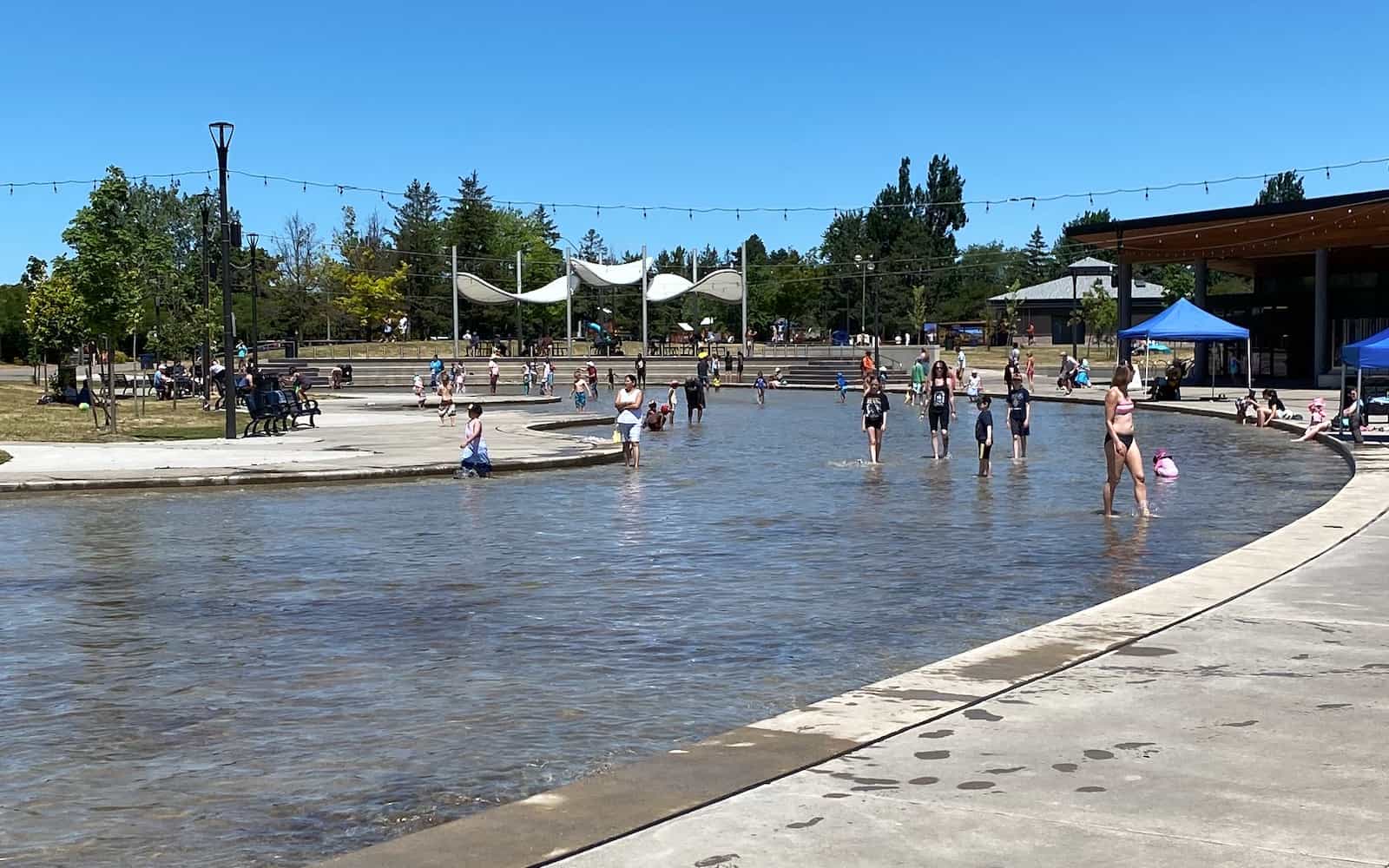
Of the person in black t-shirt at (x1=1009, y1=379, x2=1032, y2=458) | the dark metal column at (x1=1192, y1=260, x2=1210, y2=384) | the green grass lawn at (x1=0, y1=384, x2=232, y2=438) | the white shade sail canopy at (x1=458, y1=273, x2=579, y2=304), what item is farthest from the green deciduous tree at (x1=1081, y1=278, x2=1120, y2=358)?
the person in black t-shirt at (x1=1009, y1=379, x2=1032, y2=458)

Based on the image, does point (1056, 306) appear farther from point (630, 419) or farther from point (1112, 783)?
point (1112, 783)

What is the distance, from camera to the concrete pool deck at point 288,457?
2136cm

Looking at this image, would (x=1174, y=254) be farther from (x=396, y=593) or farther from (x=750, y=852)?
(x=750, y=852)

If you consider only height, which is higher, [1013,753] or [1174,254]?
[1174,254]

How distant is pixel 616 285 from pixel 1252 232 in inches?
1926

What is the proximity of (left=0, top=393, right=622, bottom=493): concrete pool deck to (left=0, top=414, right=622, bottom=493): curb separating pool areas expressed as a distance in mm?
13

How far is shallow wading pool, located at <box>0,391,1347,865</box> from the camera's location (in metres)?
6.41

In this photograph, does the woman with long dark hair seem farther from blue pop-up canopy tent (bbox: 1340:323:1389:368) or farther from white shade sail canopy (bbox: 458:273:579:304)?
white shade sail canopy (bbox: 458:273:579:304)

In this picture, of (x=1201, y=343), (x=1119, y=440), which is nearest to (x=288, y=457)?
(x=1119, y=440)

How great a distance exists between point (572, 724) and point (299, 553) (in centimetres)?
753

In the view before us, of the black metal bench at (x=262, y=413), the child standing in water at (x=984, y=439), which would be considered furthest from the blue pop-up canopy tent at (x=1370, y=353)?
the black metal bench at (x=262, y=413)

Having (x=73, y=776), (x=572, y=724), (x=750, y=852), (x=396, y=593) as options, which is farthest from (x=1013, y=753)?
(x=396, y=593)

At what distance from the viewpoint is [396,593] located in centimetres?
1185

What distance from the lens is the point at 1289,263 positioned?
220ft
